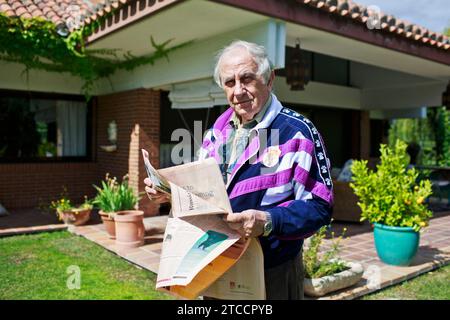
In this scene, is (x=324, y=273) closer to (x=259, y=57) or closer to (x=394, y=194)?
(x=394, y=194)

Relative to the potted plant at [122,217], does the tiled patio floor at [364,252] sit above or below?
below

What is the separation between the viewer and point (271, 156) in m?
1.52

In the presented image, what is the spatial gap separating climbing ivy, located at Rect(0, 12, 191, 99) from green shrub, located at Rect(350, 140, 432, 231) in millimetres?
3188

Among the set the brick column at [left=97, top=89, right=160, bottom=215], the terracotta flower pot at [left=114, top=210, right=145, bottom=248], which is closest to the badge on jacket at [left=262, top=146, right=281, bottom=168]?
the terracotta flower pot at [left=114, top=210, right=145, bottom=248]

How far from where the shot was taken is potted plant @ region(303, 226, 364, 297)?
3.34 m

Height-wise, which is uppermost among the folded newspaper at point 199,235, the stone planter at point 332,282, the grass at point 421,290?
the folded newspaper at point 199,235

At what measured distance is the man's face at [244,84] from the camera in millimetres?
1588

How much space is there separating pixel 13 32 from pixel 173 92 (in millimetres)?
Answer: 2428

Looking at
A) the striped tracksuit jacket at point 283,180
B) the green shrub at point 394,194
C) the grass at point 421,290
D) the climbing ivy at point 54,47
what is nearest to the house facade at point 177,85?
the climbing ivy at point 54,47

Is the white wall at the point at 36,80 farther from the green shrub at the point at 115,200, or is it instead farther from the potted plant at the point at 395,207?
the potted plant at the point at 395,207

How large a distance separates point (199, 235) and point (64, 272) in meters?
3.28

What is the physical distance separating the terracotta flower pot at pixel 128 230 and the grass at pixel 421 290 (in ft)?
9.24
